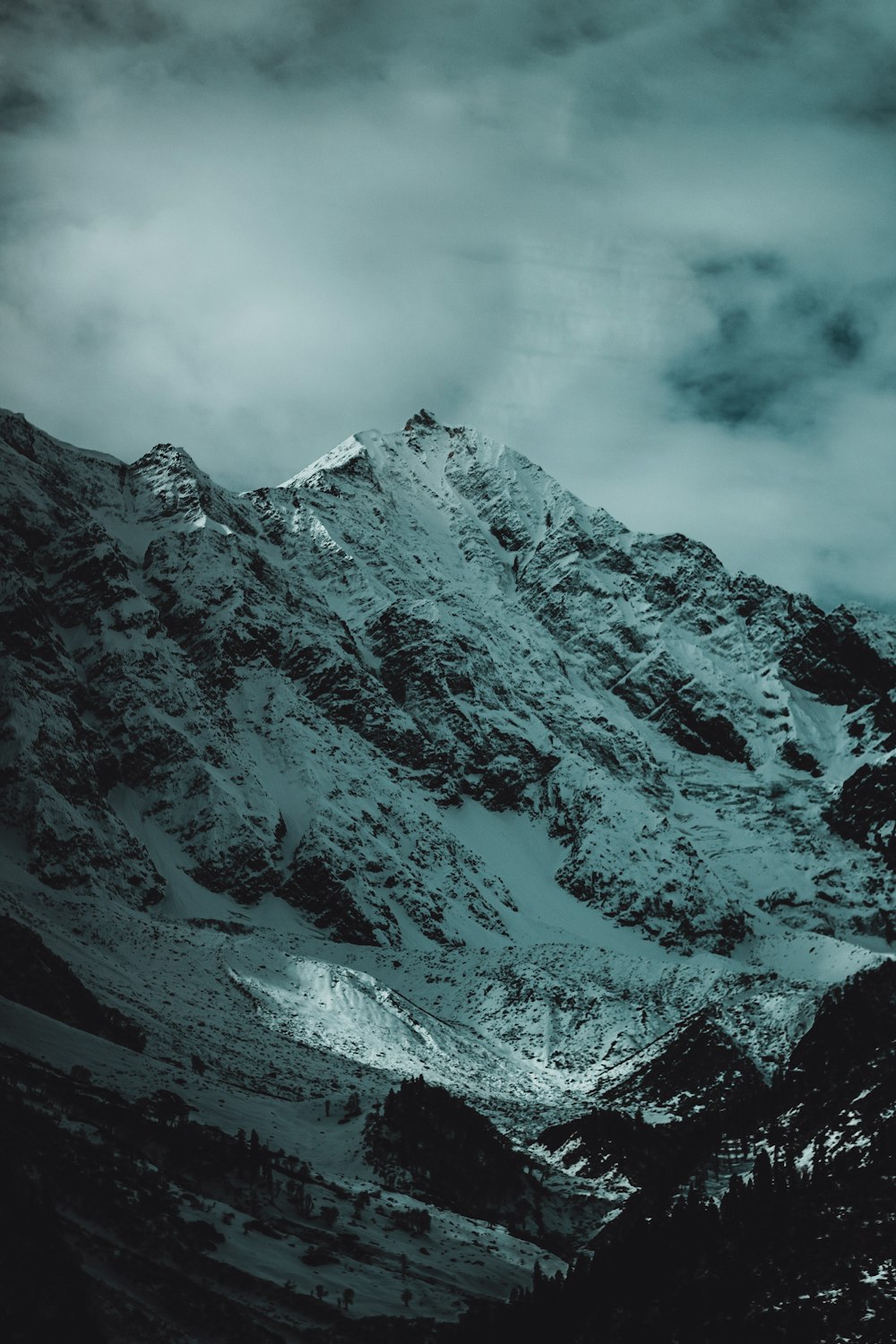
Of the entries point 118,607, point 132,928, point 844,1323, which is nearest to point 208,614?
point 118,607

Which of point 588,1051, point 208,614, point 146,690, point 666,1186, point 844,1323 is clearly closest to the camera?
point 844,1323

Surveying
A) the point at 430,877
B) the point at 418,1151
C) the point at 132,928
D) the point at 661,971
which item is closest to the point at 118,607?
the point at 430,877

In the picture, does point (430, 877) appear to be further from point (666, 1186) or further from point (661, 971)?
point (666, 1186)

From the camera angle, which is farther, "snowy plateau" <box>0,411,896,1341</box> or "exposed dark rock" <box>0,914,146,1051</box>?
"exposed dark rock" <box>0,914,146,1051</box>

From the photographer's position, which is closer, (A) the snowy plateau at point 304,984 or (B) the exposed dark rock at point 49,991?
(A) the snowy plateau at point 304,984

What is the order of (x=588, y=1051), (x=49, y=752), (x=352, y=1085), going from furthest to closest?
1. (x=49, y=752)
2. (x=588, y=1051)
3. (x=352, y=1085)

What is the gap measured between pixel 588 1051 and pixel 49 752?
64.4m

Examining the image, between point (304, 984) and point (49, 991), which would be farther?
point (304, 984)

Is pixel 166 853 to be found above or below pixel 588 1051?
above

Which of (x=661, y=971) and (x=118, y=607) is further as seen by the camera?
(x=118, y=607)

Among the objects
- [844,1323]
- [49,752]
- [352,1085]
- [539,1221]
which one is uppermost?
[49,752]

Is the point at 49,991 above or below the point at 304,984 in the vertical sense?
below

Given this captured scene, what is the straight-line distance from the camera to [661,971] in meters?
132

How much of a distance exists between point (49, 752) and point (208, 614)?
69.4 meters
